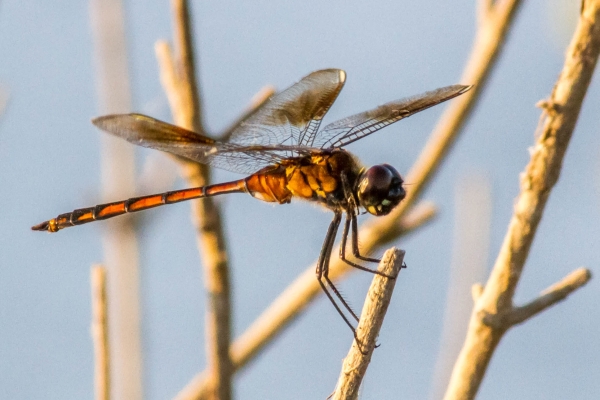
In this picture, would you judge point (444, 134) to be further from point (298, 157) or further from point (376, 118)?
point (298, 157)

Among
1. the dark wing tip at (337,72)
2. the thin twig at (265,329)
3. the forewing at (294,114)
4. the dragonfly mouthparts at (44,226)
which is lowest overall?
the thin twig at (265,329)

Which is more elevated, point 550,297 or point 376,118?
point 376,118

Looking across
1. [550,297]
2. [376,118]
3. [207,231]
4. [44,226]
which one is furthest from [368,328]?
[44,226]

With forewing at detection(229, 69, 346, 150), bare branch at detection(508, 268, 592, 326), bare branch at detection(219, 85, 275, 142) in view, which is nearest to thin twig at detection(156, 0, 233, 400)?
bare branch at detection(219, 85, 275, 142)

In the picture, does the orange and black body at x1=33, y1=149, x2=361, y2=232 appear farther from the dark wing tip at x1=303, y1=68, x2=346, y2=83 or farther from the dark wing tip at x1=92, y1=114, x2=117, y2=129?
the dark wing tip at x1=92, y1=114, x2=117, y2=129

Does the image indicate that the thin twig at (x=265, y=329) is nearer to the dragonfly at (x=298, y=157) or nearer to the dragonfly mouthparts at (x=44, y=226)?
the dragonfly at (x=298, y=157)

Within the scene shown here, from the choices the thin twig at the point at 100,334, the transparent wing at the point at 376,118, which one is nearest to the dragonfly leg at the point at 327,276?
the transparent wing at the point at 376,118
